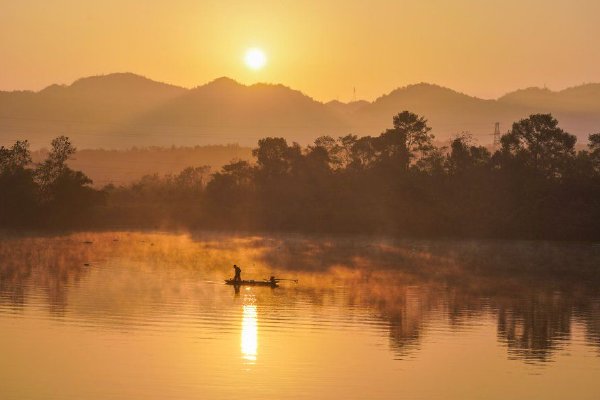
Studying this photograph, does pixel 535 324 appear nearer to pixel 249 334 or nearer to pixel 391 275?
pixel 249 334

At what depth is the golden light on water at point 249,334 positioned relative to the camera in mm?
30750

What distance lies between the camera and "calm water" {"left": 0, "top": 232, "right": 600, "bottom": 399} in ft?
88.4

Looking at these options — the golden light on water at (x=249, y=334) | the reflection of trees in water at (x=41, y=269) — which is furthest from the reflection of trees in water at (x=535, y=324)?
the reflection of trees in water at (x=41, y=269)

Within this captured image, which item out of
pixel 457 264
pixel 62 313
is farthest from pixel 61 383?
pixel 457 264

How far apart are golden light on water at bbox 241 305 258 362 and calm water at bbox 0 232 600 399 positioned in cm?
10

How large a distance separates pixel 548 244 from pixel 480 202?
921 centimetres

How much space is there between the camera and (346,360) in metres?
30.5

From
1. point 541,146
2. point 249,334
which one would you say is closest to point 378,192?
point 541,146

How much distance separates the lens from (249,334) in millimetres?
34469

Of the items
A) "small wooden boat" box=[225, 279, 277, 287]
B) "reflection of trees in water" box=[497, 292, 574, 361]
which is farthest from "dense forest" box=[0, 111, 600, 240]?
"small wooden boat" box=[225, 279, 277, 287]

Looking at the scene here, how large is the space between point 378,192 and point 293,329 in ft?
223

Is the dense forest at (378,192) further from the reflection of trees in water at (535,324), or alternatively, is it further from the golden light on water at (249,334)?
the golden light on water at (249,334)

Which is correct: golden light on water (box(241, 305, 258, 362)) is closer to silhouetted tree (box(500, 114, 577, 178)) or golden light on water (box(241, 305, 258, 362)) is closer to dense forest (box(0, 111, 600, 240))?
dense forest (box(0, 111, 600, 240))

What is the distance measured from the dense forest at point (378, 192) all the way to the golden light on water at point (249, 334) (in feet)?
195
